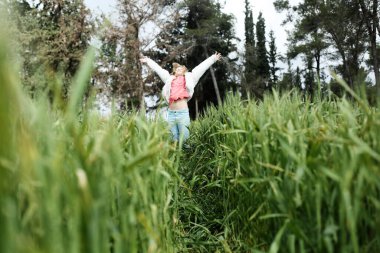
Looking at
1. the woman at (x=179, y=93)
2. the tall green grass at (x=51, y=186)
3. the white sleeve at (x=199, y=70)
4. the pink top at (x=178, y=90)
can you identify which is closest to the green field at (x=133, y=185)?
the tall green grass at (x=51, y=186)

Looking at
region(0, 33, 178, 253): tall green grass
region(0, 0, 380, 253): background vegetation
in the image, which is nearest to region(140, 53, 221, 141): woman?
region(0, 0, 380, 253): background vegetation

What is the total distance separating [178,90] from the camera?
22.9 ft

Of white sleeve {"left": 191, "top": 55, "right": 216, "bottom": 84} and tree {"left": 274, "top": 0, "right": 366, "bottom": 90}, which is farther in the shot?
tree {"left": 274, "top": 0, "right": 366, "bottom": 90}

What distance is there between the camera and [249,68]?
4584cm

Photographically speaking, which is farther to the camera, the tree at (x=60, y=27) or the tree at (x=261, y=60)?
the tree at (x=261, y=60)

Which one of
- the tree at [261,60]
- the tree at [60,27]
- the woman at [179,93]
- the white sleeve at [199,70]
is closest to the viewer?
the woman at [179,93]

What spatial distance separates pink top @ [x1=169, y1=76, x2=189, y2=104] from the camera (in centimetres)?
691

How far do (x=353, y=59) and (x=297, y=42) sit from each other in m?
7.27

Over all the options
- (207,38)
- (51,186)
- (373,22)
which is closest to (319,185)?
(51,186)

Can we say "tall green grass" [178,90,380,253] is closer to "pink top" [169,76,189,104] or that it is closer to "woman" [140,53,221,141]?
"woman" [140,53,221,141]

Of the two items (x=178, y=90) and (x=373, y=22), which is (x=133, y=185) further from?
(x=373, y=22)

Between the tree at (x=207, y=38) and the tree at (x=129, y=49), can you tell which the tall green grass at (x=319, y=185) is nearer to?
the tree at (x=129, y=49)

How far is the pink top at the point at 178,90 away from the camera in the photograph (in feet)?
22.7

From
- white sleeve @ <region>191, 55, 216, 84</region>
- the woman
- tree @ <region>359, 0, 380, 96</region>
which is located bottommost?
the woman
